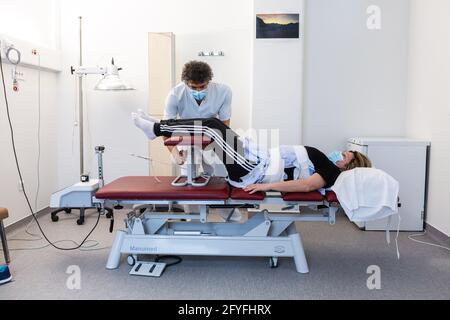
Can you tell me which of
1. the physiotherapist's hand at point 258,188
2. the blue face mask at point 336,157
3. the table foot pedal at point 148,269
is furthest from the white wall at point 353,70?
the table foot pedal at point 148,269

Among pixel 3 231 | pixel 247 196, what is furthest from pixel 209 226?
pixel 3 231

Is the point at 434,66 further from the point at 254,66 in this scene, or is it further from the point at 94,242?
the point at 94,242

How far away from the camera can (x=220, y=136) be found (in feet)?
7.33

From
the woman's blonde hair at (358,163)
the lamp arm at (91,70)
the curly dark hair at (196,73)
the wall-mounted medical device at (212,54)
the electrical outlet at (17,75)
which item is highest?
the wall-mounted medical device at (212,54)

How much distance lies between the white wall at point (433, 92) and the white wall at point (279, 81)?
0.96 metres

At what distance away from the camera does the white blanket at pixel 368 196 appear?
6.96 feet

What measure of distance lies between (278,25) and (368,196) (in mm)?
1889

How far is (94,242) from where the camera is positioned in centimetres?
283

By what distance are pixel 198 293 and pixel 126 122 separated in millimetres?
2242

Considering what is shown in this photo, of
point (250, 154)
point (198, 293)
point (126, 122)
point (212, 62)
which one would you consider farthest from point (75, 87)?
point (198, 293)

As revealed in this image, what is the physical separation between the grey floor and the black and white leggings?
591 millimetres

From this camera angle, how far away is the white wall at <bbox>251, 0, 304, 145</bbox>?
3.41m

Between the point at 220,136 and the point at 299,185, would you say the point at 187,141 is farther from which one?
the point at 299,185

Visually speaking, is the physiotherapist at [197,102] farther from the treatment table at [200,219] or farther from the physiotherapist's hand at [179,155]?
the treatment table at [200,219]
